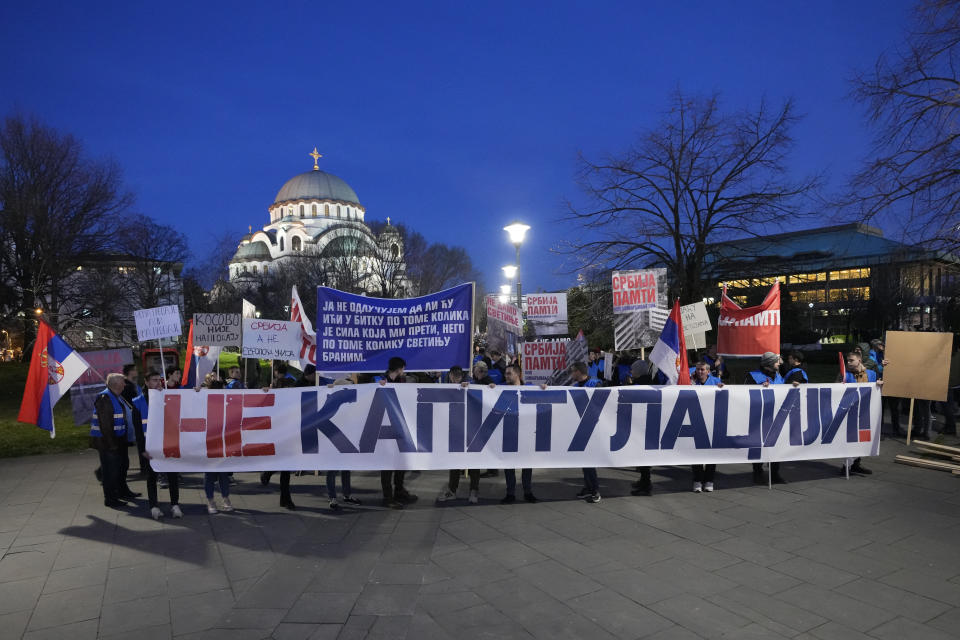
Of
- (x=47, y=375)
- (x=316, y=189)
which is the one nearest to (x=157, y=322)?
(x=47, y=375)

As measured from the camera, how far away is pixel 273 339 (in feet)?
33.1

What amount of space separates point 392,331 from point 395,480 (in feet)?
6.26

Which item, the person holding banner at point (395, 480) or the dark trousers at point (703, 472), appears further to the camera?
the dark trousers at point (703, 472)

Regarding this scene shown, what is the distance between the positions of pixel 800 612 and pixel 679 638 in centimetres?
104

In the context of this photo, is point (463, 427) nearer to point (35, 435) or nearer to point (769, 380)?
point (769, 380)

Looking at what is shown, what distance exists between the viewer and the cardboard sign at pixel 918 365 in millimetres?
9391

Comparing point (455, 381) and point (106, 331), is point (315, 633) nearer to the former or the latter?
point (455, 381)

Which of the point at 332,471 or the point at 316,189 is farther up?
the point at 316,189

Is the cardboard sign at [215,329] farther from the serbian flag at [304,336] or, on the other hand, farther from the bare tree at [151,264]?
the bare tree at [151,264]

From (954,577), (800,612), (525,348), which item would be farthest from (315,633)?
(525,348)

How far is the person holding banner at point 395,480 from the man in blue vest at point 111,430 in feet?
10.4

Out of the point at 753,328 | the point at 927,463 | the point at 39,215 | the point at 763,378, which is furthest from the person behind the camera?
the point at 39,215

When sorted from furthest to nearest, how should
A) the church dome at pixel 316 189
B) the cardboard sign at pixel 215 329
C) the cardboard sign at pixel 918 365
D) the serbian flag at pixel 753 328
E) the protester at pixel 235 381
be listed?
the church dome at pixel 316 189, the cardboard sign at pixel 215 329, the serbian flag at pixel 753 328, the cardboard sign at pixel 918 365, the protester at pixel 235 381

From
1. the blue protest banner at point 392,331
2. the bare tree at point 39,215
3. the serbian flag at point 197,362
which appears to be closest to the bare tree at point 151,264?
the bare tree at point 39,215
